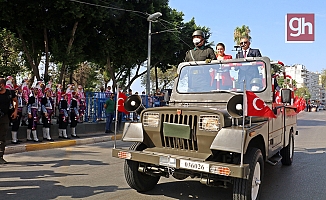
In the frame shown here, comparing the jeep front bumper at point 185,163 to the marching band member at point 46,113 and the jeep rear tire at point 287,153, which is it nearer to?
the jeep rear tire at point 287,153

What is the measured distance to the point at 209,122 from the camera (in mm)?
4375

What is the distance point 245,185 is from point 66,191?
9.63 ft

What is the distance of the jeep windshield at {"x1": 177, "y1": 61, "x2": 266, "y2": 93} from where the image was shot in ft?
19.1

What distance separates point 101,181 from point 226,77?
2.96 meters

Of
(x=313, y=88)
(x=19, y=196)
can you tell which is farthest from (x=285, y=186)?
(x=313, y=88)

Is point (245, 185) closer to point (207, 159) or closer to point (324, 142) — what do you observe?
point (207, 159)

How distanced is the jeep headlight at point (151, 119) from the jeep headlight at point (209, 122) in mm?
691

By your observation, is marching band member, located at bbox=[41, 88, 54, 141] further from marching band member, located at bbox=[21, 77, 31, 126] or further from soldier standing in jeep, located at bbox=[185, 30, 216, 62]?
soldier standing in jeep, located at bbox=[185, 30, 216, 62]

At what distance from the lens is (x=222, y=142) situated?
410 cm

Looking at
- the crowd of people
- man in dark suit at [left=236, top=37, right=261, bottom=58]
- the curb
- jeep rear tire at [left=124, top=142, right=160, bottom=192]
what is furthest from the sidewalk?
man in dark suit at [left=236, top=37, right=261, bottom=58]

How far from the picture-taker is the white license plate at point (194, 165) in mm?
4090

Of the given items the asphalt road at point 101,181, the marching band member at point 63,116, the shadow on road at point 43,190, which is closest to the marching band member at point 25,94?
the marching band member at point 63,116

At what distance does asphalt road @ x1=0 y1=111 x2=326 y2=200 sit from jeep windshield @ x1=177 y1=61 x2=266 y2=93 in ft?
5.72

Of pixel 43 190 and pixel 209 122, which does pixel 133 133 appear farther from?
pixel 43 190
